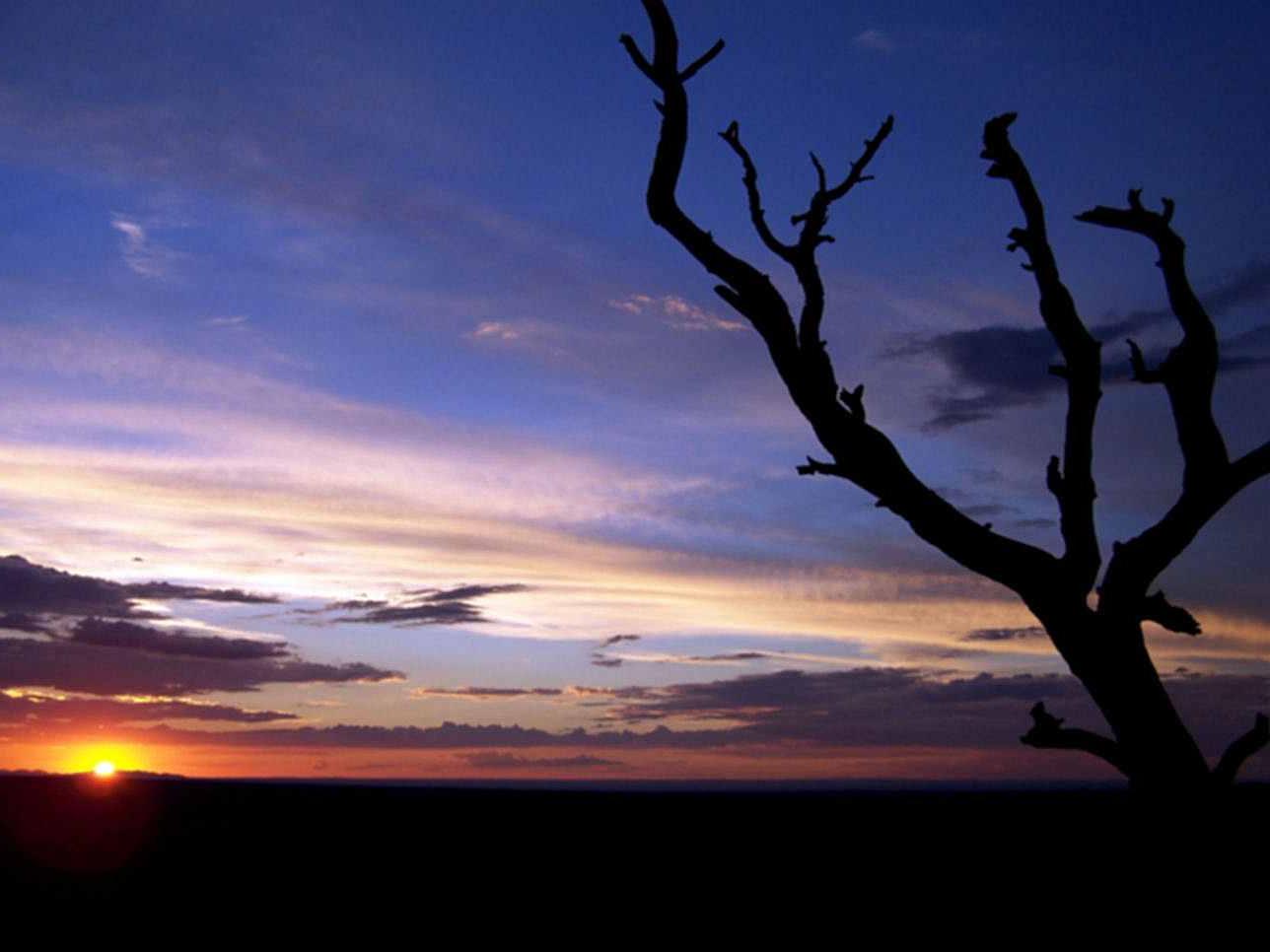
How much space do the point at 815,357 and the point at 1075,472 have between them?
1.46 metres

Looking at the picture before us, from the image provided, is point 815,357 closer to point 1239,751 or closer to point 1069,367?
point 1069,367

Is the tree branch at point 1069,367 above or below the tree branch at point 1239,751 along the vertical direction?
above

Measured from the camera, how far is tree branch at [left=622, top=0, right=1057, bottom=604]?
6332mm

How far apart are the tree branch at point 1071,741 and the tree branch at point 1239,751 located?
1.40 ft

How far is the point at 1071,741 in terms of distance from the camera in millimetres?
6203

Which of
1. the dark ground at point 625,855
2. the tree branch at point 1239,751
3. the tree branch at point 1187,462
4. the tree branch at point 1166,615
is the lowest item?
the dark ground at point 625,855

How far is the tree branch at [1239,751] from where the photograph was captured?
5.98m

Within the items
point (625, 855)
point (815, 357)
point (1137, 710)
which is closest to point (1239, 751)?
point (1137, 710)

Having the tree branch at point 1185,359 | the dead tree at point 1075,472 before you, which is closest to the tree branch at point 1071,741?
the dead tree at point 1075,472

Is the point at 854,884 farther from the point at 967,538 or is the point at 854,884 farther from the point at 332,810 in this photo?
the point at 332,810

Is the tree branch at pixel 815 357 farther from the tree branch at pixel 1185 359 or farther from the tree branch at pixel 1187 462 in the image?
→ the tree branch at pixel 1185 359

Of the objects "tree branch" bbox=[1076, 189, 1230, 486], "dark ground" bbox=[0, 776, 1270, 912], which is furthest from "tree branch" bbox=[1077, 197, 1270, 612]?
"dark ground" bbox=[0, 776, 1270, 912]

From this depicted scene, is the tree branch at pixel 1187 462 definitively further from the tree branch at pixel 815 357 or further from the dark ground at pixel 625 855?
the dark ground at pixel 625 855

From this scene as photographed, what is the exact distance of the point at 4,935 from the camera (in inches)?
418
